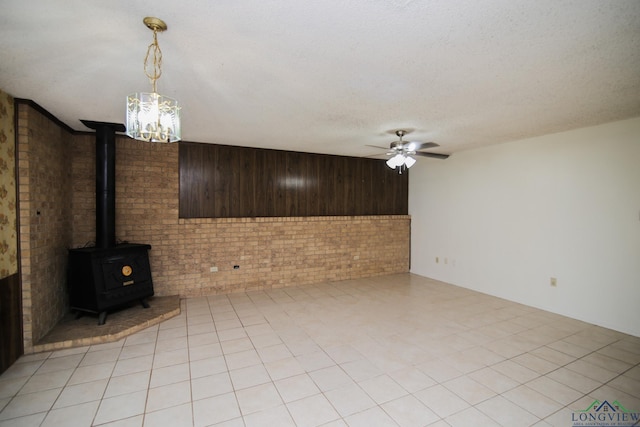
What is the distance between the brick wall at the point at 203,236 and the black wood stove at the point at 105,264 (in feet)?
1.79

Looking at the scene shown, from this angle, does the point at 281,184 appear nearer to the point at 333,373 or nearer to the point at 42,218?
the point at 42,218

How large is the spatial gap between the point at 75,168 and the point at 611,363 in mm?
6618

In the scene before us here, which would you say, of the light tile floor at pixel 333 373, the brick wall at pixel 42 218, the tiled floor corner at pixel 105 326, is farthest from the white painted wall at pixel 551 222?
the brick wall at pixel 42 218

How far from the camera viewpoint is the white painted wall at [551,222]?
346 centimetres

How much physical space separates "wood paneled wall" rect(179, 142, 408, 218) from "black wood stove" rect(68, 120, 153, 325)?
101cm

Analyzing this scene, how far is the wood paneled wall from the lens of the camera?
4.77 metres

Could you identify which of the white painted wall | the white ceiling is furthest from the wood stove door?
the white painted wall

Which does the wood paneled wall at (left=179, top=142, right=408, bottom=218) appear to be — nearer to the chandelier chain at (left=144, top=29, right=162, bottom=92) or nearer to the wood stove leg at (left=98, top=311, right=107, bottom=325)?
the wood stove leg at (left=98, top=311, right=107, bottom=325)

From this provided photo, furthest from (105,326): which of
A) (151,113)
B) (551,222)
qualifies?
(551,222)

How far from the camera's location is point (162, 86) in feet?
8.17

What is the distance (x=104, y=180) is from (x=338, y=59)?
11.2 feet

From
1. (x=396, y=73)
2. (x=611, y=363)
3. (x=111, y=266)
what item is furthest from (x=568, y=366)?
(x=111, y=266)

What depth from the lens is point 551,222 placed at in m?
4.13

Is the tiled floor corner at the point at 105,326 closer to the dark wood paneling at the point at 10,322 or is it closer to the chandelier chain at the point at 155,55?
the dark wood paneling at the point at 10,322
